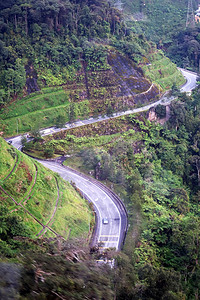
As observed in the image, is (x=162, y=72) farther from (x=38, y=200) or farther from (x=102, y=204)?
(x=38, y=200)

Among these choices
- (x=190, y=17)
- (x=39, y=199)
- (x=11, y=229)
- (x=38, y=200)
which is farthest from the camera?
(x=190, y=17)

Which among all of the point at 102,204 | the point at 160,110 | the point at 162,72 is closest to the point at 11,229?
the point at 102,204

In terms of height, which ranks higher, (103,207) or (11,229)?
(11,229)

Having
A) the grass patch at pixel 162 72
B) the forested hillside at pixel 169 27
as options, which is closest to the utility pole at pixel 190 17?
the forested hillside at pixel 169 27

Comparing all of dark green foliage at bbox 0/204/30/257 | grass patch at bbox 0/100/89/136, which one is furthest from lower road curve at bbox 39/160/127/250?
grass patch at bbox 0/100/89/136

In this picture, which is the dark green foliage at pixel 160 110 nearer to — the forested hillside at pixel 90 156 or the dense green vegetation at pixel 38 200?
the forested hillside at pixel 90 156

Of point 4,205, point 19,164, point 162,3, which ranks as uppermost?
point 162,3

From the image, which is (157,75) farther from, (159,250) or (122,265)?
(122,265)

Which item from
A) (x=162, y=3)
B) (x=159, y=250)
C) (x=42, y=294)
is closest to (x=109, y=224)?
(x=159, y=250)
